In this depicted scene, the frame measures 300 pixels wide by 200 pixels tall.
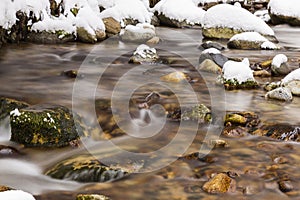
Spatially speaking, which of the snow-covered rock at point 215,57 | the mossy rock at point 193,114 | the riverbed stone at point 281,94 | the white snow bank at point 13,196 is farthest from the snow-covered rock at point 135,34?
the white snow bank at point 13,196

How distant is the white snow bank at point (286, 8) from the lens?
44.0ft

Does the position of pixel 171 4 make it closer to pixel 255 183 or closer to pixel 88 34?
pixel 88 34

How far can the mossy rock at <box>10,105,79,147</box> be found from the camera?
12.3ft

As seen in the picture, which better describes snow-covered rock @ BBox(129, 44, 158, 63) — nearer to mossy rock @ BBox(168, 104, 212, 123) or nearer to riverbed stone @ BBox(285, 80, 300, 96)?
riverbed stone @ BBox(285, 80, 300, 96)

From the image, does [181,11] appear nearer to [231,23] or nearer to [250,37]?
[231,23]

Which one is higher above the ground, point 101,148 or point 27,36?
point 27,36

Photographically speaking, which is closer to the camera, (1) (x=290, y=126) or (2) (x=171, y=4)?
(1) (x=290, y=126)

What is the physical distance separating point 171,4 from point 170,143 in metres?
9.39

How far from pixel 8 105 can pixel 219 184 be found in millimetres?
2500

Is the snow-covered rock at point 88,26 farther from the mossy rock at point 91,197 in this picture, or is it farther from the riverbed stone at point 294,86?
the mossy rock at point 91,197

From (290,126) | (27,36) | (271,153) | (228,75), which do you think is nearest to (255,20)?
(228,75)

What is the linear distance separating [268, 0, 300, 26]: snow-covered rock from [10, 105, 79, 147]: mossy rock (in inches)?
448

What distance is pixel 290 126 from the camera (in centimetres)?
417

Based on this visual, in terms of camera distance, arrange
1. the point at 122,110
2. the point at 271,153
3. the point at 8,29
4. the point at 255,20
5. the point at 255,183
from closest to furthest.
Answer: the point at 255,183, the point at 271,153, the point at 122,110, the point at 8,29, the point at 255,20
